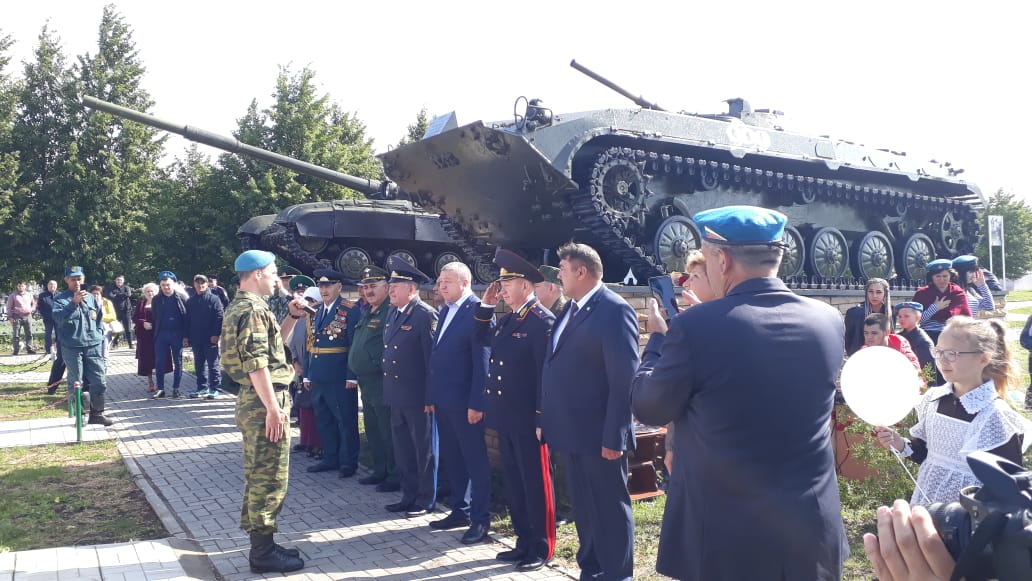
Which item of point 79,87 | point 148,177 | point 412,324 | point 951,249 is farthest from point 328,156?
point 412,324

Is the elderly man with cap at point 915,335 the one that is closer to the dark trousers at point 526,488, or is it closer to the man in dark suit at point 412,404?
the dark trousers at point 526,488

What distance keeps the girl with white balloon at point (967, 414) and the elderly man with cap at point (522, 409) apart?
2.43 metres

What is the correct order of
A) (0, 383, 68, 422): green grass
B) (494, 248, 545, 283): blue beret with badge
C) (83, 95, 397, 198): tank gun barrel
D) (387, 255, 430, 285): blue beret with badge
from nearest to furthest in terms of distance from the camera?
(494, 248, 545, 283): blue beret with badge < (387, 255, 430, 285): blue beret with badge < (0, 383, 68, 422): green grass < (83, 95, 397, 198): tank gun barrel

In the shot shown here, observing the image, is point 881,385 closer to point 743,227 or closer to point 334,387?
point 743,227

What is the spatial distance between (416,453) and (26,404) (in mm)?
8608

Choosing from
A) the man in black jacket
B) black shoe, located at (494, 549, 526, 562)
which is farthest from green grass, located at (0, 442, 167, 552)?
the man in black jacket

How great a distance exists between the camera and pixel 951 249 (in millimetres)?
16578

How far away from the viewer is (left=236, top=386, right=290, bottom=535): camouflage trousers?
17.1 feet

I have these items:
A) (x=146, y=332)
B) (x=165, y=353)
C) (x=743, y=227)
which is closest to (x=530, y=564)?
(x=743, y=227)

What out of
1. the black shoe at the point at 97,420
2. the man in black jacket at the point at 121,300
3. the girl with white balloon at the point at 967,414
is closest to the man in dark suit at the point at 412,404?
the girl with white balloon at the point at 967,414

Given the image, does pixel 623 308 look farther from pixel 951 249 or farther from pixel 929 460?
pixel 951 249

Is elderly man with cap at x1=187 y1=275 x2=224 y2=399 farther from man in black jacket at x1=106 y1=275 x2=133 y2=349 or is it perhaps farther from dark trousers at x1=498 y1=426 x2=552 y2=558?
man in black jacket at x1=106 y1=275 x2=133 y2=349

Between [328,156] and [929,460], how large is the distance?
29710 mm

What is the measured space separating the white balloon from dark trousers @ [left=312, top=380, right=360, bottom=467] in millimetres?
5946
